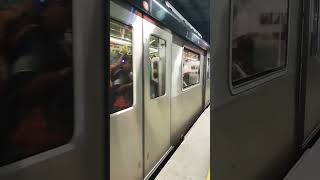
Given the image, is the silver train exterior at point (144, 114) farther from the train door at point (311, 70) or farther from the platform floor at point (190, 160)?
A: the train door at point (311, 70)

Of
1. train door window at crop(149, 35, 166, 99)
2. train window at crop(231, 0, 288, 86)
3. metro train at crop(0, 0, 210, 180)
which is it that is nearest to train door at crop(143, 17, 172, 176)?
train door window at crop(149, 35, 166, 99)

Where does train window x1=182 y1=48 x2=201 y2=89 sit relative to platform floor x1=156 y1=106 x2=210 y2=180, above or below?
above

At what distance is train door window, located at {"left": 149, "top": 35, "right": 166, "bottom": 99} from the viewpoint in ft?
12.1

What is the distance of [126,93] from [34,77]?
1818 millimetres

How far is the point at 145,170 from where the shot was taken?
11.5ft

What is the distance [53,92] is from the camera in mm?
1188

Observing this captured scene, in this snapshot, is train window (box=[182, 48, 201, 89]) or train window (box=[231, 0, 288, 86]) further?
train window (box=[182, 48, 201, 89])

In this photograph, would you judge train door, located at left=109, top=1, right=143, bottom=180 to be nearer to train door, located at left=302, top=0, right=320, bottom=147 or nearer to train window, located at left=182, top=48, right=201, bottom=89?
train door, located at left=302, top=0, right=320, bottom=147

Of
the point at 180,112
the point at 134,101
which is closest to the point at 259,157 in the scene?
the point at 134,101

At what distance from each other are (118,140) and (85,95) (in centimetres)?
152

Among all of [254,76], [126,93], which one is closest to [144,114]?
[126,93]

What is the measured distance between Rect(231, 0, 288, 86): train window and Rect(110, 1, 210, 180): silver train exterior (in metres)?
0.88

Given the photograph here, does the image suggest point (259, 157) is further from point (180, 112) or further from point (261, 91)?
point (180, 112)

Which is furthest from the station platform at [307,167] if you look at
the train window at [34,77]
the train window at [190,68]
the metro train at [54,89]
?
the train window at [190,68]
